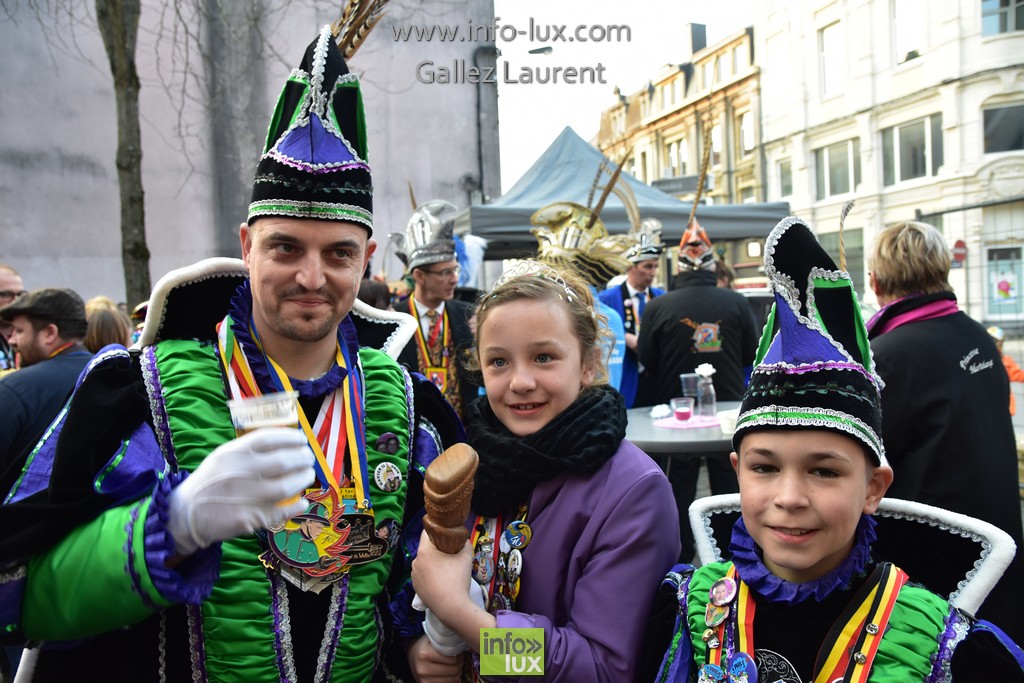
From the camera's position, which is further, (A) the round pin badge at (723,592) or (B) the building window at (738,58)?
(B) the building window at (738,58)

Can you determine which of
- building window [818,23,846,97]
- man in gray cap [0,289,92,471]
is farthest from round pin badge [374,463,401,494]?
building window [818,23,846,97]

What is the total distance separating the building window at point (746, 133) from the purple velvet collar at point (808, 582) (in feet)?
109

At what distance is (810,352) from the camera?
145 cm

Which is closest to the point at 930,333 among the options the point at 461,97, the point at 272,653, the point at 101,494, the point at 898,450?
the point at 898,450

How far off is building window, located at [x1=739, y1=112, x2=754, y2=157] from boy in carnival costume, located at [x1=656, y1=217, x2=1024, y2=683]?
33106 millimetres

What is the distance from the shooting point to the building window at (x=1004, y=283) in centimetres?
719

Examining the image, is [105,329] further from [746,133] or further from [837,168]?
[746,133]

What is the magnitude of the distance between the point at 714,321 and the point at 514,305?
3625mm

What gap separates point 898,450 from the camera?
9.71ft

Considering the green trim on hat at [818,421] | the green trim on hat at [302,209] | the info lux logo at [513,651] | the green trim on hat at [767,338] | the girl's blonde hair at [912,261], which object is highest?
the green trim on hat at [302,209]

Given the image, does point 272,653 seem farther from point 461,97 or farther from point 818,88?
point 818,88

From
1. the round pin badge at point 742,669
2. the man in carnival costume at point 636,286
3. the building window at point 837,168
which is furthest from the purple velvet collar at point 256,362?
the building window at point 837,168

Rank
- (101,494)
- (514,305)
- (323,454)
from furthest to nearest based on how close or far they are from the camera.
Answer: (514,305), (323,454), (101,494)

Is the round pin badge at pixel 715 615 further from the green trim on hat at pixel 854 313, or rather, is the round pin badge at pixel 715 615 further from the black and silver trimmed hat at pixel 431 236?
the black and silver trimmed hat at pixel 431 236
